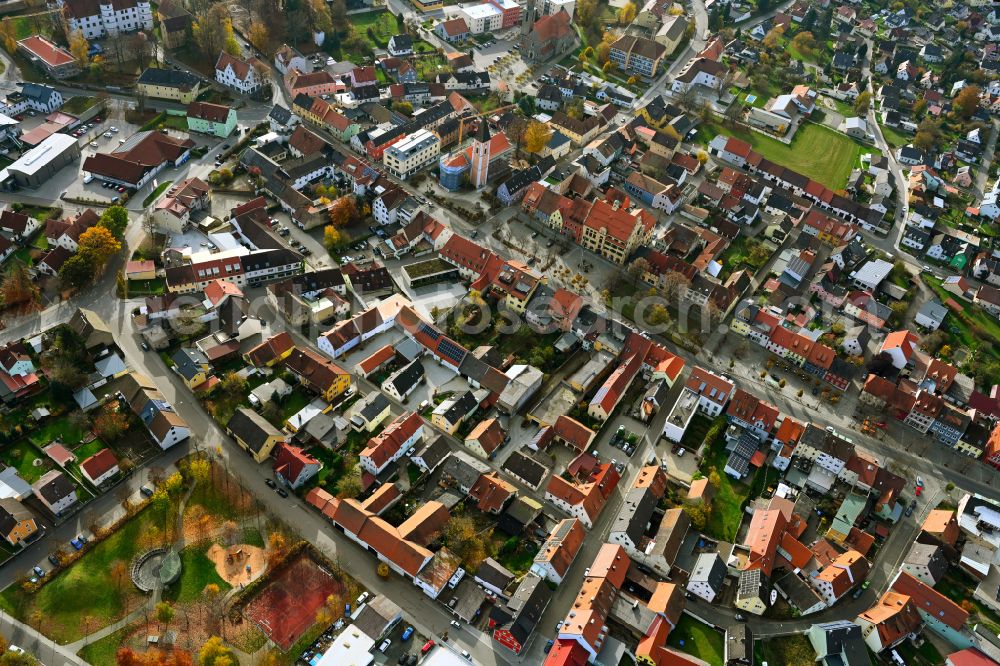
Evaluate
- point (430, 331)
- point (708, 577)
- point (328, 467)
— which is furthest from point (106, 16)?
point (708, 577)

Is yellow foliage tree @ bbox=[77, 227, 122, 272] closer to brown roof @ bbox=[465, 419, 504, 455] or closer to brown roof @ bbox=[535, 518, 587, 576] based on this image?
brown roof @ bbox=[465, 419, 504, 455]

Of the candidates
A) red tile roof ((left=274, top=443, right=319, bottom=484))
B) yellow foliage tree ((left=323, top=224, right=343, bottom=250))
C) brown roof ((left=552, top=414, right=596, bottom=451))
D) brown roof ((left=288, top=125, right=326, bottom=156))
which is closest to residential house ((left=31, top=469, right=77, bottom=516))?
red tile roof ((left=274, top=443, right=319, bottom=484))

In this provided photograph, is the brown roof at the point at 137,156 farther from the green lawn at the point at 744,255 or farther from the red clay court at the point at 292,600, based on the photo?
the green lawn at the point at 744,255

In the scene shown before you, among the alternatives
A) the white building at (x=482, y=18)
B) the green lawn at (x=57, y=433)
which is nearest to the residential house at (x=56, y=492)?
the green lawn at (x=57, y=433)

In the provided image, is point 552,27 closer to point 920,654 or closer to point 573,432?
point 573,432

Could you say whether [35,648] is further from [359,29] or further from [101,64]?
[359,29]

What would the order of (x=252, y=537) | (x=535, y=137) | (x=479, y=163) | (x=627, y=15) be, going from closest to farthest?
(x=252, y=537) < (x=479, y=163) < (x=535, y=137) < (x=627, y=15)
